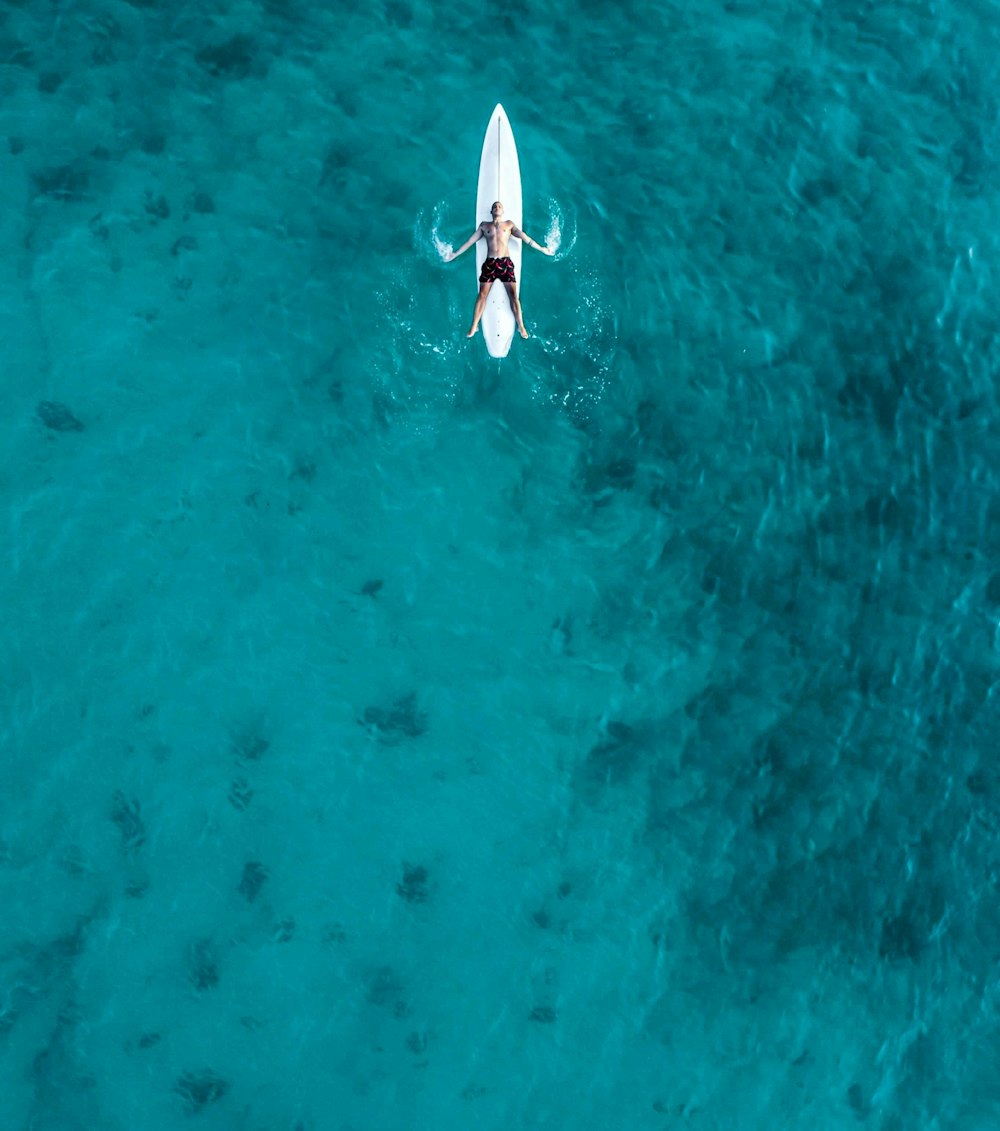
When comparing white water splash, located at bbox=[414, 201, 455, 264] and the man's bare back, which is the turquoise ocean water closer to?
white water splash, located at bbox=[414, 201, 455, 264]

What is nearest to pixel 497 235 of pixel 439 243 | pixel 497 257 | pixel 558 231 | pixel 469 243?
pixel 497 257

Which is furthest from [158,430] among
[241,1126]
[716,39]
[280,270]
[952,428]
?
[952,428]

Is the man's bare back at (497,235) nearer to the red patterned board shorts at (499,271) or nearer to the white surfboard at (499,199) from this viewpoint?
the red patterned board shorts at (499,271)

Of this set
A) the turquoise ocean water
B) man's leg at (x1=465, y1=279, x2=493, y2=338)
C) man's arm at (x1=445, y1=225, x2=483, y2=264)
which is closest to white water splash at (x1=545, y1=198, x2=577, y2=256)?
the turquoise ocean water

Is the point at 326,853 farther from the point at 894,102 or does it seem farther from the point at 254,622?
the point at 894,102

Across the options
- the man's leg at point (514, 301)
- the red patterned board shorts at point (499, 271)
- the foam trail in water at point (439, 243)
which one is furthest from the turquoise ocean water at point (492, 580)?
the red patterned board shorts at point (499, 271)

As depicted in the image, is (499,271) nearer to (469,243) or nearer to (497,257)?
(497,257)
